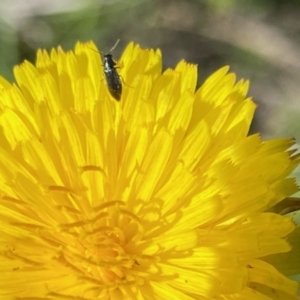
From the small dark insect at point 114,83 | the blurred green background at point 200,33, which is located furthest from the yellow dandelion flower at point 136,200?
the blurred green background at point 200,33

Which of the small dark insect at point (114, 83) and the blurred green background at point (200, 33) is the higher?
the blurred green background at point (200, 33)

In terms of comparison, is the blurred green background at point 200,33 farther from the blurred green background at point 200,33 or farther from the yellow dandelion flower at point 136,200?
the yellow dandelion flower at point 136,200

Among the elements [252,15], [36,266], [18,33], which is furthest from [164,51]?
[36,266]

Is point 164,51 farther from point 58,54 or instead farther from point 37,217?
point 37,217

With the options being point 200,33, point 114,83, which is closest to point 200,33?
point 200,33

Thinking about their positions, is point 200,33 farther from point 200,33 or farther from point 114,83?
point 114,83

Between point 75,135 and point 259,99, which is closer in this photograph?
point 75,135

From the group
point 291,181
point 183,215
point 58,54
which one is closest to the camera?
point 183,215
